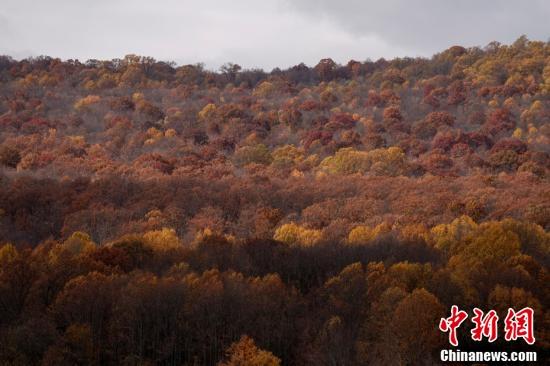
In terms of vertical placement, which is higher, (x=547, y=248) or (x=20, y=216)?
(x=20, y=216)

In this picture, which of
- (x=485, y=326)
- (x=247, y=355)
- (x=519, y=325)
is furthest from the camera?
(x=485, y=326)

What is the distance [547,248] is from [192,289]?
73.3 ft

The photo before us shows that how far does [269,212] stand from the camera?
47.6 m

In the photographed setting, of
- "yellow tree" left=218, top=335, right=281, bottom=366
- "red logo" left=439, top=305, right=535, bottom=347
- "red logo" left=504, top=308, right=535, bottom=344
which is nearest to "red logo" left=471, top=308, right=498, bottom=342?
"red logo" left=439, top=305, right=535, bottom=347

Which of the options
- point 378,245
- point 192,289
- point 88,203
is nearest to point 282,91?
point 88,203

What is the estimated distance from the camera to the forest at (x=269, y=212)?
2684 cm

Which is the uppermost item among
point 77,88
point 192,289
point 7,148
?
point 77,88

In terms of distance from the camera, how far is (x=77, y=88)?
94812 mm

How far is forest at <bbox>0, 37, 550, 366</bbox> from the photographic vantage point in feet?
88.1

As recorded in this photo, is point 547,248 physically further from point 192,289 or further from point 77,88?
point 77,88

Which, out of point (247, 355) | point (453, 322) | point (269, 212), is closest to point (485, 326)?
point (453, 322)

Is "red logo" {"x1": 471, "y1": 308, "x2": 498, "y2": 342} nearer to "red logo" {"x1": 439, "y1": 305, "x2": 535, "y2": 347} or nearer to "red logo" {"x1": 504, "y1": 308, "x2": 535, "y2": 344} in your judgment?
"red logo" {"x1": 439, "y1": 305, "x2": 535, "y2": 347}

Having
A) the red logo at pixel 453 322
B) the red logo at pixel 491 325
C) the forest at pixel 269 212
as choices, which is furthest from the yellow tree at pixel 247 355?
the red logo at pixel 491 325

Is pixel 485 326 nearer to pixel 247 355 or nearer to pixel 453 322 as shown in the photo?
pixel 453 322
